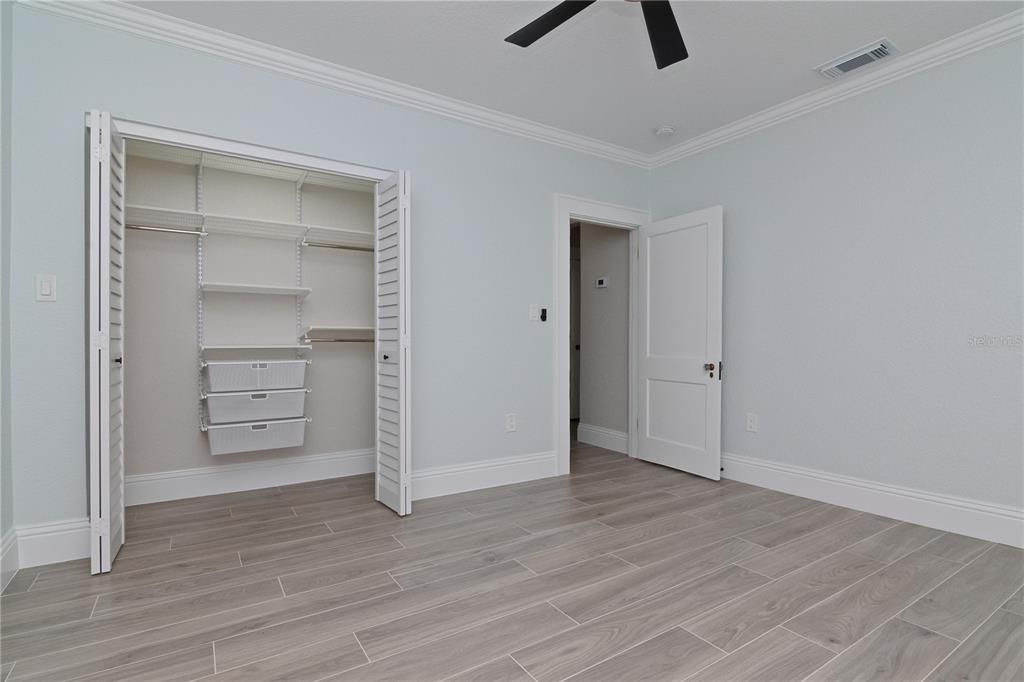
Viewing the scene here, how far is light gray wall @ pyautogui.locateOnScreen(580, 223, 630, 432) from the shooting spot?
4820 millimetres

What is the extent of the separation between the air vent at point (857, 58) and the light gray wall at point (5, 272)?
4.07 metres

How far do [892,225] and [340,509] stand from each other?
3.67m

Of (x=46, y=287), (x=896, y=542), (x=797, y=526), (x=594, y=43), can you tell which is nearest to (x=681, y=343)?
(x=797, y=526)

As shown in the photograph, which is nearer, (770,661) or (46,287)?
(770,661)

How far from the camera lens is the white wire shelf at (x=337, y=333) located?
377 cm

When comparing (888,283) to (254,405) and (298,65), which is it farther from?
(254,405)

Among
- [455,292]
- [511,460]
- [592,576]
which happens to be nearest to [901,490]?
[592,576]

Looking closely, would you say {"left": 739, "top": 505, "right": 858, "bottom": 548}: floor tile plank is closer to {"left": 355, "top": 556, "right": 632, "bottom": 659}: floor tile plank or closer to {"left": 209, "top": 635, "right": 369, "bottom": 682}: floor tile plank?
{"left": 355, "top": 556, "right": 632, "bottom": 659}: floor tile plank

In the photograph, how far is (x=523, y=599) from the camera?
2111 millimetres

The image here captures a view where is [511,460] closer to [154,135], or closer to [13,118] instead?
[154,135]

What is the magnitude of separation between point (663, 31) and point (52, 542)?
3530 mm

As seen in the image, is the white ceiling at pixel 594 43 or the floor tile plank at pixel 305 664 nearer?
the floor tile plank at pixel 305 664

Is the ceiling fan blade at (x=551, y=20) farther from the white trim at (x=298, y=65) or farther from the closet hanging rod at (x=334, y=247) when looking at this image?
the closet hanging rod at (x=334, y=247)

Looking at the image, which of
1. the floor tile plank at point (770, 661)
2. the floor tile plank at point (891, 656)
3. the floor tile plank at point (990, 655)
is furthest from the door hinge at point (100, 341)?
the floor tile plank at point (990, 655)
